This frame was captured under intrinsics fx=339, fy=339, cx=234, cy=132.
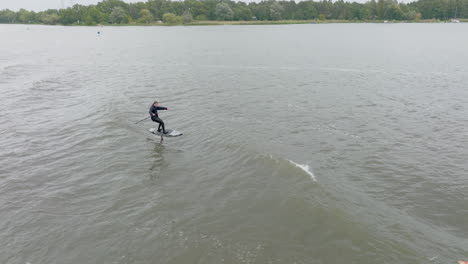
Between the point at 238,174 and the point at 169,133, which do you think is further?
the point at 169,133

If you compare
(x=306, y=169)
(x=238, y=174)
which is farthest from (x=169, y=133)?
(x=306, y=169)

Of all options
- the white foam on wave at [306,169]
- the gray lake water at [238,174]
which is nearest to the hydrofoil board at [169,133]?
the gray lake water at [238,174]

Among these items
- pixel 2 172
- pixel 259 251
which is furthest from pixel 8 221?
pixel 259 251

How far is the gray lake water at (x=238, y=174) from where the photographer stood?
14375mm

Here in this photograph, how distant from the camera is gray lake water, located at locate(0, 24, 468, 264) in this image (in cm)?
1438

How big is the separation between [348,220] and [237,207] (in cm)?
533

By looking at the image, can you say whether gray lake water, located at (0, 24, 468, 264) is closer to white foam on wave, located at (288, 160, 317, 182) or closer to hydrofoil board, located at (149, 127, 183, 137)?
white foam on wave, located at (288, 160, 317, 182)

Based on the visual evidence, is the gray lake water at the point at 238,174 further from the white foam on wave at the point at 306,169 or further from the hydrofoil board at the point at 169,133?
the hydrofoil board at the point at 169,133

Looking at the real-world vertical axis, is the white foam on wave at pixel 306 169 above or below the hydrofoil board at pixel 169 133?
below

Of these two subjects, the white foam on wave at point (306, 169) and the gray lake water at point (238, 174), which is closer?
the gray lake water at point (238, 174)

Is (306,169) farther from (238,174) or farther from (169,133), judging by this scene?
(169,133)

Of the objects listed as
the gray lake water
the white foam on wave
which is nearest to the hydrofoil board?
the gray lake water

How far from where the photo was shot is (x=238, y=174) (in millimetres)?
20547

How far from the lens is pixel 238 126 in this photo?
2933 centimetres
